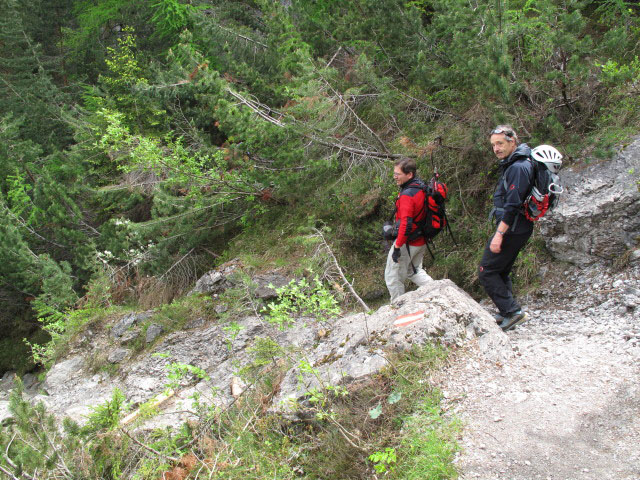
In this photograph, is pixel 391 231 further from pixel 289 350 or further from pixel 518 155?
pixel 289 350

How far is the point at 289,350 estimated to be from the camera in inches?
216

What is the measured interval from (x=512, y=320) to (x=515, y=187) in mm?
1724

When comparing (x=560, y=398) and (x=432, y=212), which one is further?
(x=432, y=212)

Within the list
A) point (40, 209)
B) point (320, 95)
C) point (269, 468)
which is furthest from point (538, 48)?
point (40, 209)

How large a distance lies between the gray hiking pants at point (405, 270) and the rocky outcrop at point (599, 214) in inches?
78.1

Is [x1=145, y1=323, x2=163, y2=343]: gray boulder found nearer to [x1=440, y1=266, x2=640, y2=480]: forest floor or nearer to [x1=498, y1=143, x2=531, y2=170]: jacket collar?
[x1=440, y1=266, x2=640, y2=480]: forest floor

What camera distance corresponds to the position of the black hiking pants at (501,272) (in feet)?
16.7

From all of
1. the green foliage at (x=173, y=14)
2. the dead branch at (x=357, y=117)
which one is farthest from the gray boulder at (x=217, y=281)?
the green foliage at (x=173, y=14)

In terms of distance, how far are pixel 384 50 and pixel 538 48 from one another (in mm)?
3689

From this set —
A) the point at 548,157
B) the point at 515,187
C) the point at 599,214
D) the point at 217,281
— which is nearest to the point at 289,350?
the point at 515,187

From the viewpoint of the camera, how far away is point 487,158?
718 centimetres

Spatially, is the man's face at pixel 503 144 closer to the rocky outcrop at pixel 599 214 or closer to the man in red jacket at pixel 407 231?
the man in red jacket at pixel 407 231

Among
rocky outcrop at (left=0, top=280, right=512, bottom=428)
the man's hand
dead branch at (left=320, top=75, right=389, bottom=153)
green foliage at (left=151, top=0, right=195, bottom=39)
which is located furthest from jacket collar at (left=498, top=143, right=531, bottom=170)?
green foliage at (left=151, top=0, right=195, bottom=39)

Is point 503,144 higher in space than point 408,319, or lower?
higher
